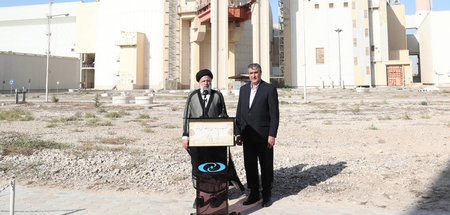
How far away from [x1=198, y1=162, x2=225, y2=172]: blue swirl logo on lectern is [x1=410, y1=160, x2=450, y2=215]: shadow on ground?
2388 millimetres

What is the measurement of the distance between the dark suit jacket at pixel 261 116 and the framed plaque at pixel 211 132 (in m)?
0.65

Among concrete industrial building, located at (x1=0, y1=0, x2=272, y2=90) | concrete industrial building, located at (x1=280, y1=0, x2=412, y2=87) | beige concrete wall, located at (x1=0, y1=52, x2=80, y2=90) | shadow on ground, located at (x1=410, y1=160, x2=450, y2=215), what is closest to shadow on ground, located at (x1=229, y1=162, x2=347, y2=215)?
shadow on ground, located at (x1=410, y1=160, x2=450, y2=215)

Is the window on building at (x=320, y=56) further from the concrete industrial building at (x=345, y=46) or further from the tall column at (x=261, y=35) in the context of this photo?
the tall column at (x=261, y=35)

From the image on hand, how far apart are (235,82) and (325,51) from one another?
53.7ft

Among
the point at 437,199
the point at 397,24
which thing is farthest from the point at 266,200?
the point at 397,24

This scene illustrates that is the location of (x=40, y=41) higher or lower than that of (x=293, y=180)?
higher

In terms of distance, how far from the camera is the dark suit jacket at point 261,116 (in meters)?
3.83

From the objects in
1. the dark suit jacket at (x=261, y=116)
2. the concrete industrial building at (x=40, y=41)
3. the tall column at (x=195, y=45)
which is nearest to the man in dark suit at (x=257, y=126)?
the dark suit jacket at (x=261, y=116)

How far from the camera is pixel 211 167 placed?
3.40 metres

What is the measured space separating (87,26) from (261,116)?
213 ft

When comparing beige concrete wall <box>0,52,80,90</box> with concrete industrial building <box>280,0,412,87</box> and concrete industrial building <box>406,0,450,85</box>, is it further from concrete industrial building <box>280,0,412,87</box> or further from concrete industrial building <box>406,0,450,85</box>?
concrete industrial building <box>406,0,450,85</box>

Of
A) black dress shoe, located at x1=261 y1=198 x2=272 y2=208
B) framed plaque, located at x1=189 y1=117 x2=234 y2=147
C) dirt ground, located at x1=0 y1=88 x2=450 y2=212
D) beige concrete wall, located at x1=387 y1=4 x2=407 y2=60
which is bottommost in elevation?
black dress shoe, located at x1=261 y1=198 x2=272 y2=208

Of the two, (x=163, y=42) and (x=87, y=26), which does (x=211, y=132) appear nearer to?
(x=163, y=42)

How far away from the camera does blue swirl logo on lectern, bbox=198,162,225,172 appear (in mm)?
3387
